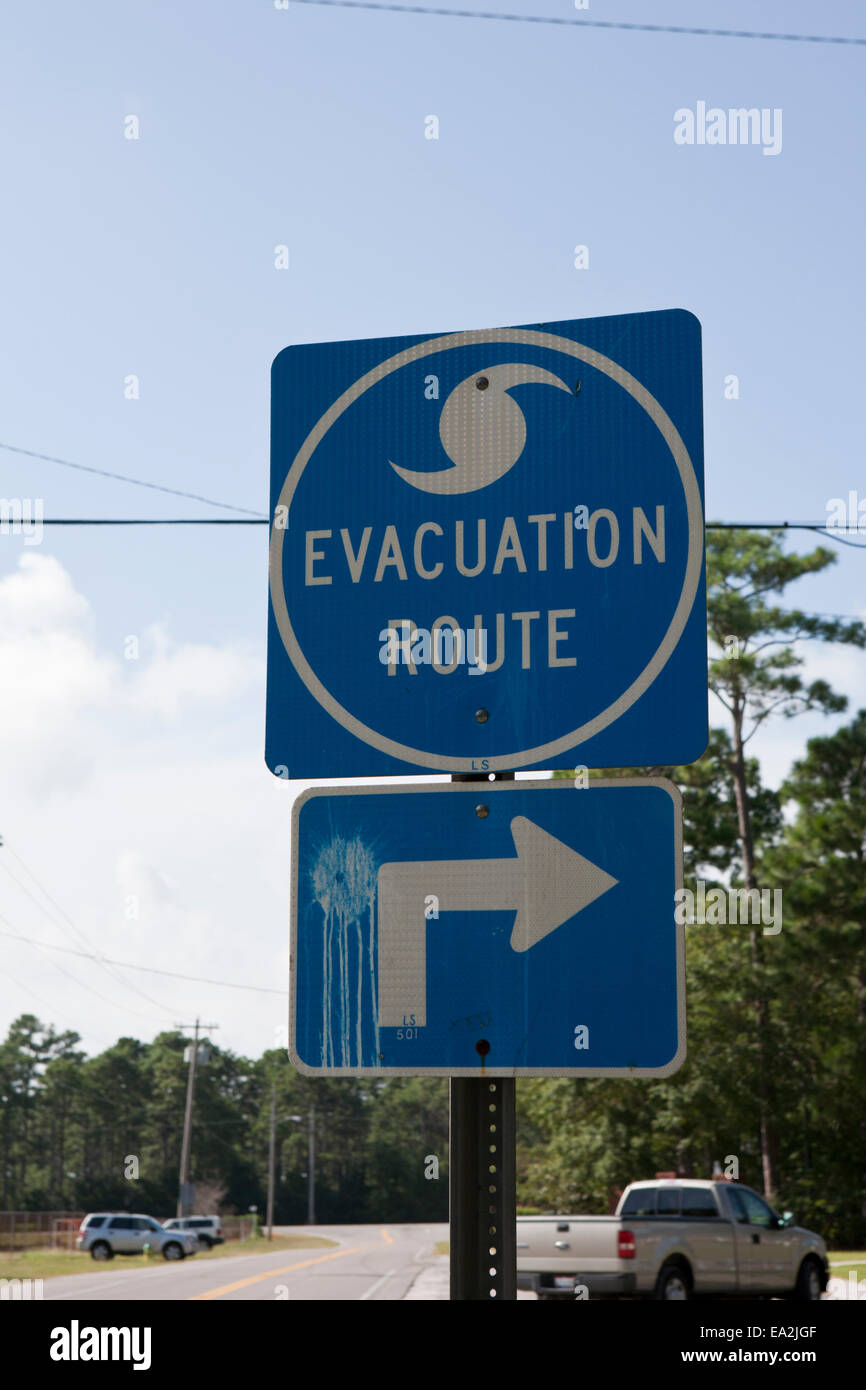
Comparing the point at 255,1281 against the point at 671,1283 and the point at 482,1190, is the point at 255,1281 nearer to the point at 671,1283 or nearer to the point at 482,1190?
the point at 671,1283

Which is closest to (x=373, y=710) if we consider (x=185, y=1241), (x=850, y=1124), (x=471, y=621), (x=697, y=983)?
(x=471, y=621)

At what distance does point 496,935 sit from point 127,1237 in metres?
50.9

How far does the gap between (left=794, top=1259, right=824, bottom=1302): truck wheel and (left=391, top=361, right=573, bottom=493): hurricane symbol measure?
19.2 metres

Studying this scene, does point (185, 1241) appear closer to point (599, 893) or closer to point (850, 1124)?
point (850, 1124)

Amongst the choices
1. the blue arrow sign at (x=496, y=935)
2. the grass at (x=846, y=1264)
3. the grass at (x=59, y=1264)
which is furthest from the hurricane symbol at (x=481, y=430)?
the grass at (x=59, y=1264)

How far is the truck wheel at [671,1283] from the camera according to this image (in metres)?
17.0

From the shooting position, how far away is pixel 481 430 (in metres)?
2.33

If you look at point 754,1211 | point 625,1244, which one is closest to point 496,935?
point 625,1244

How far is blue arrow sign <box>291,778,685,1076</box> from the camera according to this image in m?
2.06

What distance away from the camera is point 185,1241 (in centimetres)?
4950

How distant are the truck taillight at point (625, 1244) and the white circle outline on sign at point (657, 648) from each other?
52.8 feet
